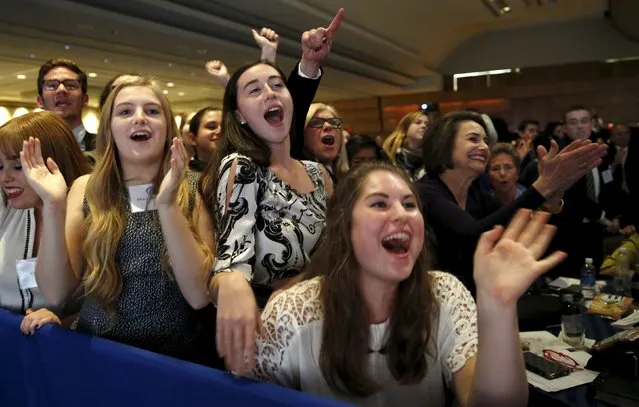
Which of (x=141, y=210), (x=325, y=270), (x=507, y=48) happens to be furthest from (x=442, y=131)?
(x=507, y=48)

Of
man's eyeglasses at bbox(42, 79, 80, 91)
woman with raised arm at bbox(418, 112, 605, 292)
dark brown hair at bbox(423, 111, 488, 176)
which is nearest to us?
woman with raised arm at bbox(418, 112, 605, 292)

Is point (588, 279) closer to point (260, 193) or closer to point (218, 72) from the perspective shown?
point (260, 193)

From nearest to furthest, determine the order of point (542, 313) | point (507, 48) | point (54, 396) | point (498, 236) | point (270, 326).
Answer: point (498, 236) < point (270, 326) < point (54, 396) < point (542, 313) < point (507, 48)

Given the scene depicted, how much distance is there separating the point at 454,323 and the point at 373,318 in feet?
0.70

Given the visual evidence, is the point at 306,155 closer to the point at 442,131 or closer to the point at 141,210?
the point at 442,131

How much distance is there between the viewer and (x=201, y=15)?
6727 millimetres

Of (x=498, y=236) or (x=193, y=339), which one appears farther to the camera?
(x=193, y=339)

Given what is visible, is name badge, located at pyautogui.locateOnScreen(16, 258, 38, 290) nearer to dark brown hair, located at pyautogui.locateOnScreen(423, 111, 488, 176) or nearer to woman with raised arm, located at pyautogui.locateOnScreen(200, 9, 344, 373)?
woman with raised arm, located at pyautogui.locateOnScreen(200, 9, 344, 373)

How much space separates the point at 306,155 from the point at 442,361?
1734 millimetres

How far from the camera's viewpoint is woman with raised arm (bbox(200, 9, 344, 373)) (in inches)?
62.0

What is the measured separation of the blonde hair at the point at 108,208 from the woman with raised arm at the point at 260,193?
0.11m

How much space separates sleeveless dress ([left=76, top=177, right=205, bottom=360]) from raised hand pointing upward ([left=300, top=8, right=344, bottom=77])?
0.96 metres

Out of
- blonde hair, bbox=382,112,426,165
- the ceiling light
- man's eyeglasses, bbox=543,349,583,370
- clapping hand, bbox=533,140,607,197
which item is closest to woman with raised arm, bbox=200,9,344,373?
clapping hand, bbox=533,140,607,197

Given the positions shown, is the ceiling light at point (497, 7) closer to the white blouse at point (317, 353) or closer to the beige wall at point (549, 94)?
the beige wall at point (549, 94)
